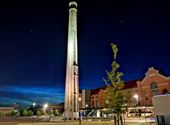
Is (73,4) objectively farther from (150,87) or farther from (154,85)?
(154,85)

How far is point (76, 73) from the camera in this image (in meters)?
95.2

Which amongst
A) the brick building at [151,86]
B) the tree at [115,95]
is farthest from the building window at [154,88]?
the tree at [115,95]

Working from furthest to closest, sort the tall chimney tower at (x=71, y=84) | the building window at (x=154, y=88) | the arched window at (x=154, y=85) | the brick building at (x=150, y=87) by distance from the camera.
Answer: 1. the tall chimney tower at (x=71, y=84)
2. the arched window at (x=154, y=85)
3. the building window at (x=154, y=88)
4. the brick building at (x=150, y=87)

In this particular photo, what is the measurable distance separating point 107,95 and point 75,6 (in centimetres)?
Answer: 8725

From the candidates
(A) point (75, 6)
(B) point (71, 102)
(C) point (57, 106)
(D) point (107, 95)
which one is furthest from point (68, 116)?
(C) point (57, 106)

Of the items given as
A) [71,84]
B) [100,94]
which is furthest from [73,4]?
[100,94]

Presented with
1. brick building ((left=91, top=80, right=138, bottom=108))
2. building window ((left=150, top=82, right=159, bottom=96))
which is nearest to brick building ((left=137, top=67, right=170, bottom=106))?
building window ((left=150, top=82, right=159, bottom=96))

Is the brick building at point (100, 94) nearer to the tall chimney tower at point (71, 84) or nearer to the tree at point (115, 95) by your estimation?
the tall chimney tower at point (71, 84)

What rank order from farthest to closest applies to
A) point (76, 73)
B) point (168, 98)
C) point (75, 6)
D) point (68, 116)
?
point (75, 6) < point (76, 73) < point (68, 116) < point (168, 98)

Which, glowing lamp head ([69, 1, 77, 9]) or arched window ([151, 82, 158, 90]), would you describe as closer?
arched window ([151, 82, 158, 90])

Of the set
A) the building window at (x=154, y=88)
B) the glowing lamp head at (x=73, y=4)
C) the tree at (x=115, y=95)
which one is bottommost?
the tree at (x=115, y=95)

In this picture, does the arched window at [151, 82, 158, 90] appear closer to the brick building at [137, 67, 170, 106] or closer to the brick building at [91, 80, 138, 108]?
the brick building at [137, 67, 170, 106]

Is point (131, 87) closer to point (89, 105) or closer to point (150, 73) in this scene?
point (150, 73)

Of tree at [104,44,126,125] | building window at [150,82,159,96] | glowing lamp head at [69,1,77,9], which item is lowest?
tree at [104,44,126,125]
